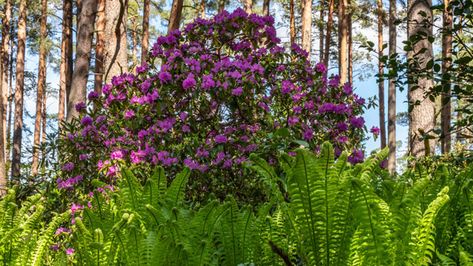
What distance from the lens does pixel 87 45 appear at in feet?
28.1

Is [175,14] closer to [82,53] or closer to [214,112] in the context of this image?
[82,53]

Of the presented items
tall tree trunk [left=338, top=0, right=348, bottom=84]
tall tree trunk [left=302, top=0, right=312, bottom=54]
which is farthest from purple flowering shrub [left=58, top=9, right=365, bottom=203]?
tall tree trunk [left=338, top=0, right=348, bottom=84]

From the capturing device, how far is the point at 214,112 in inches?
178

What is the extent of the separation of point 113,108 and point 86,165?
0.56 meters

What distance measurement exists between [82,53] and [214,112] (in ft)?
15.8

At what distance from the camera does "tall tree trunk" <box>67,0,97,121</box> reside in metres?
8.11

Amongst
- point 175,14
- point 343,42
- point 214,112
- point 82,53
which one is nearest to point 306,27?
point 343,42

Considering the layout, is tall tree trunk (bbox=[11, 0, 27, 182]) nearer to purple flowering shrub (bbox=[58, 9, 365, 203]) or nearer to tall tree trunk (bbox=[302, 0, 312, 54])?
tall tree trunk (bbox=[302, 0, 312, 54])

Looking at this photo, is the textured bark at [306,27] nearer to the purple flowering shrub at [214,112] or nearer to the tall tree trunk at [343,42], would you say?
the tall tree trunk at [343,42]

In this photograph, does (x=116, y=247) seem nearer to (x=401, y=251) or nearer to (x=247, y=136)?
(x=401, y=251)

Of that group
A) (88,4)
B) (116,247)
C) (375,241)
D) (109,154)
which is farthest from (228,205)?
(88,4)

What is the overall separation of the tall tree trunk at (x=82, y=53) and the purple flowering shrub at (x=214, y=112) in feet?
12.1

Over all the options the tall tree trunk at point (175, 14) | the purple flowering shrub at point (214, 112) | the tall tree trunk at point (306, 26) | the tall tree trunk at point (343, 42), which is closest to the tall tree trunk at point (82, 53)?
the tall tree trunk at point (175, 14)

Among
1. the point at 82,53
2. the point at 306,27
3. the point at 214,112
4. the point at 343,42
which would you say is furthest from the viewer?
the point at 343,42
